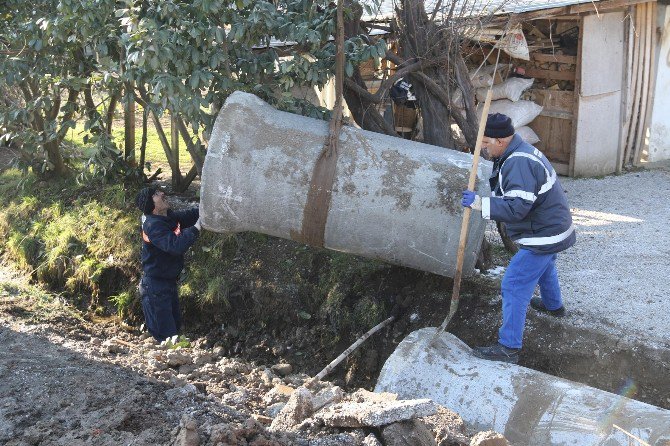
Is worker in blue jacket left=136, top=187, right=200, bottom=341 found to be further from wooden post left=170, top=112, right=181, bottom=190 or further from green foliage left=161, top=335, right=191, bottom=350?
wooden post left=170, top=112, right=181, bottom=190

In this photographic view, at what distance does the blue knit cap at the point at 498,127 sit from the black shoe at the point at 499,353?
140 cm

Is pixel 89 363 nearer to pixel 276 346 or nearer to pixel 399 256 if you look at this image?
pixel 276 346

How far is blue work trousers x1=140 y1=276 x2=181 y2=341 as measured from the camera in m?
6.62

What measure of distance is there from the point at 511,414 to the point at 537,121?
6.51m

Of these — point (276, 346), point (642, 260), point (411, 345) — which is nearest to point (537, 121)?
point (642, 260)

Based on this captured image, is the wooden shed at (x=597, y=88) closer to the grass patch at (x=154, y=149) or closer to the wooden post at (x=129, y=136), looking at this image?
the grass patch at (x=154, y=149)

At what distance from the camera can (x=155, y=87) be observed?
217 inches

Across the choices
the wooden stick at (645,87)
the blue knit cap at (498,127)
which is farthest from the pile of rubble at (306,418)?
the wooden stick at (645,87)

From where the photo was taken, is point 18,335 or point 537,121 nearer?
point 18,335

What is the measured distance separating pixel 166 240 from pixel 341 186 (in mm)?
1767

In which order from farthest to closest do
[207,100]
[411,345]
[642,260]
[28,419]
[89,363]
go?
[642,260] → [207,100] → [89,363] → [411,345] → [28,419]

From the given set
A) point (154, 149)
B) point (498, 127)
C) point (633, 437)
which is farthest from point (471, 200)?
point (154, 149)

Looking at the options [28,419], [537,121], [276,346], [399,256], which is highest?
[537,121]

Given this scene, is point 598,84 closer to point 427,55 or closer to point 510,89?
point 510,89
